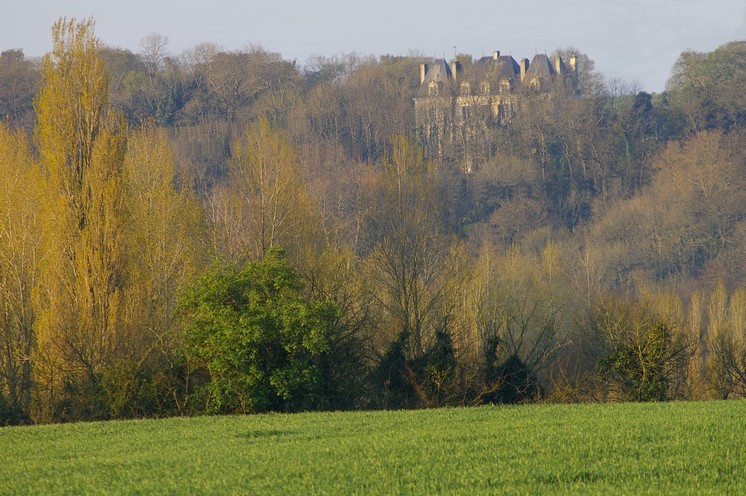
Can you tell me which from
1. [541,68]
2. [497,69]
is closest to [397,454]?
[497,69]

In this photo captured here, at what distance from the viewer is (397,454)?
14578 mm

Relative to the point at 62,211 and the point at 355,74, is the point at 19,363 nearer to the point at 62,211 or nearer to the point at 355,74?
the point at 62,211

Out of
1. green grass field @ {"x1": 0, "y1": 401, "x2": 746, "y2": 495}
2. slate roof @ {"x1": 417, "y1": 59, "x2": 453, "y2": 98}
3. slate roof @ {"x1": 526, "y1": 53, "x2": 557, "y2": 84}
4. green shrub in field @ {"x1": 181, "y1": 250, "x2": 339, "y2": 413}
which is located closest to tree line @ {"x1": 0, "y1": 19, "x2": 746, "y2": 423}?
green shrub in field @ {"x1": 181, "y1": 250, "x2": 339, "y2": 413}

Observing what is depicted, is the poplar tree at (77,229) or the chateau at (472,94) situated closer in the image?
the poplar tree at (77,229)

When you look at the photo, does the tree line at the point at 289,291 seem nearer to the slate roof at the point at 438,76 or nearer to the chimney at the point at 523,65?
the slate roof at the point at 438,76

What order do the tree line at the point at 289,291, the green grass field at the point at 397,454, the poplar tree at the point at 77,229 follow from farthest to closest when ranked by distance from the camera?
the poplar tree at the point at 77,229, the tree line at the point at 289,291, the green grass field at the point at 397,454

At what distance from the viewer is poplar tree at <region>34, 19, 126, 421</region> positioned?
26078 millimetres

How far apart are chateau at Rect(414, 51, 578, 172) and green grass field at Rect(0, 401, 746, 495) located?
76.2 m

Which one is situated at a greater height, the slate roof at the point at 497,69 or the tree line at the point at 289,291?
the slate roof at the point at 497,69

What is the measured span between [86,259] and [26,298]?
404 cm

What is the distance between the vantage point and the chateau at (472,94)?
3821 inches

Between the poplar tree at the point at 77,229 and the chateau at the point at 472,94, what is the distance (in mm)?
66424

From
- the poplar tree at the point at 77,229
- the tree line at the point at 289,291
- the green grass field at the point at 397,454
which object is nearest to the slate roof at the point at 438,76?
the tree line at the point at 289,291

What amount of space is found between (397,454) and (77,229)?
15.1 m
